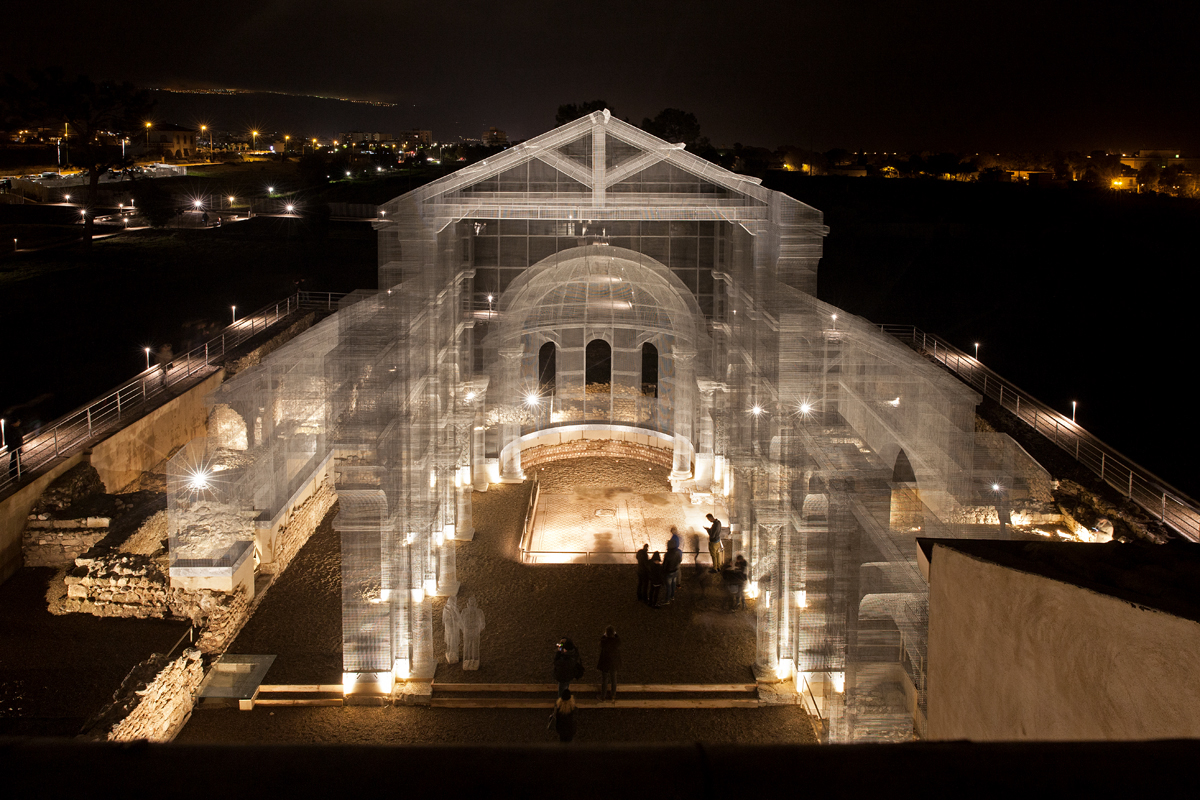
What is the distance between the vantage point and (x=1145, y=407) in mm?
28062

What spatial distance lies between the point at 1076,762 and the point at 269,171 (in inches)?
3034

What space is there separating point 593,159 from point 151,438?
12949 mm

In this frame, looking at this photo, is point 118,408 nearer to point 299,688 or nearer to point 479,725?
point 299,688

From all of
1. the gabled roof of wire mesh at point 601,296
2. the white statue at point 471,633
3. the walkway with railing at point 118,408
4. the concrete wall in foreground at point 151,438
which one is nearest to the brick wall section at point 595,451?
the gabled roof of wire mesh at point 601,296

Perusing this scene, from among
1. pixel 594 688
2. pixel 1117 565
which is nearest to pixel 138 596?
pixel 594 688

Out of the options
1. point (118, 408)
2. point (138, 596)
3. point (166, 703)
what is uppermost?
point (118, 408)

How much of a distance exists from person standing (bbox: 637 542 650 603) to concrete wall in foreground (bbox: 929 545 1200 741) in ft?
35.6

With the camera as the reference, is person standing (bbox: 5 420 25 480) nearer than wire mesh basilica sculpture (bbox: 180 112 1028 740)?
No

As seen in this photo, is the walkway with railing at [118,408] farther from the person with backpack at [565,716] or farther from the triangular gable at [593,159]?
the person with backpack at [565,716]

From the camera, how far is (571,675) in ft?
42.1

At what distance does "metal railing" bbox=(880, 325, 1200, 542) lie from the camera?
50.6 ft

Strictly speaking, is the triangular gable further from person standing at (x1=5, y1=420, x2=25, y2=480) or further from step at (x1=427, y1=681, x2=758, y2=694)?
person standing at (x1=5, y1=420, x2=25, y2=480)

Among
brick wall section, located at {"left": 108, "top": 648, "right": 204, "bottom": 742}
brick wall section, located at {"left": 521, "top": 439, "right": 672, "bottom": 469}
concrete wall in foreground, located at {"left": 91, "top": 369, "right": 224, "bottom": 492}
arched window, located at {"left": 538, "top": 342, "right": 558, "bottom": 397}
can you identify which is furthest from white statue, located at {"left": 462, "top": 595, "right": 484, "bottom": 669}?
arched window, located at {"left": 538, "top": 342, "right": 558, "bottom": 397}

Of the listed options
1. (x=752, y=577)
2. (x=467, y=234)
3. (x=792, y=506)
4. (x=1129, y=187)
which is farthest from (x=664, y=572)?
(x=1129, y=187)
